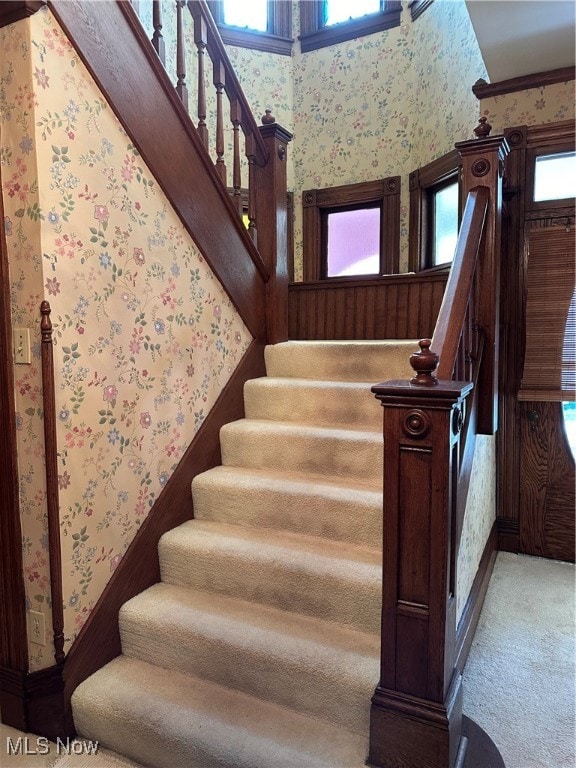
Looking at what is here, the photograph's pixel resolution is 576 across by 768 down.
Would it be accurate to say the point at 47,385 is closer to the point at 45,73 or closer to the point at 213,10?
the point at 45,73

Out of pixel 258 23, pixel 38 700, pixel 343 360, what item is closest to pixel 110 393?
pixel 38 700

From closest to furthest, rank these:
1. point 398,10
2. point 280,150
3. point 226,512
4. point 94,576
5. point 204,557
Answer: point 94,576, point 204,557, point 226,512, point 280,150, point 398,10

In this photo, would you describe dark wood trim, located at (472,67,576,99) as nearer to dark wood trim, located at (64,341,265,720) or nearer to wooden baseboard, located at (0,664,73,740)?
dark wood trim, located at (64,341,265,720)

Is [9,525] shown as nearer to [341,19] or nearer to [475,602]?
[475,602]

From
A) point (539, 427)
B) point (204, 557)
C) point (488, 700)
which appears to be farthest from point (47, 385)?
point (539, 427)

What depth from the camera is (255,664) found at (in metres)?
1.56

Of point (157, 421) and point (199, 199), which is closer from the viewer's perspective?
point (157, 421)

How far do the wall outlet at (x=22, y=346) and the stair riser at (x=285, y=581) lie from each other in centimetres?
88

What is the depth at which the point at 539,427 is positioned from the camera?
2.97 meters

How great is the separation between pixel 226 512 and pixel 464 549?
3.13 feet

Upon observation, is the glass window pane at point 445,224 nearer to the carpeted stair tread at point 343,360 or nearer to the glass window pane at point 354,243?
the glass window pane at point 354,243

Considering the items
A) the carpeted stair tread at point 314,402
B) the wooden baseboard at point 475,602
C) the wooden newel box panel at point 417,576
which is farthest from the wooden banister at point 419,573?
the carpeted stair tread at point 314,402

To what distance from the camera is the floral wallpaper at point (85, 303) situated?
58.4 inches

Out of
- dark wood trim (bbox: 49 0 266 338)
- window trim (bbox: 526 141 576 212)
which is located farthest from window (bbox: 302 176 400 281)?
dark wood trim (bbox: 49 0 266 338)
